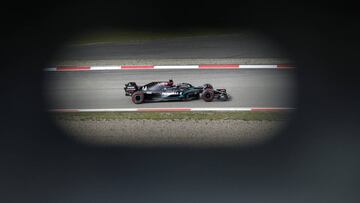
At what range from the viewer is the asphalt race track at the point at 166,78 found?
2.30 meters

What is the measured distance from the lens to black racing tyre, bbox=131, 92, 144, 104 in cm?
232

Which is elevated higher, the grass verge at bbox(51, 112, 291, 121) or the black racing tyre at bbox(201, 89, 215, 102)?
the black racing tyre at bbox(201, 89, 215, 102)

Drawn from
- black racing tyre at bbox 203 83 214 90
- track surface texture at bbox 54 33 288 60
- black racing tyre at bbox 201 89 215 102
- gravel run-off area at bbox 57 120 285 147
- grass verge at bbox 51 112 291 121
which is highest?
track surface texture at bbox 54 33 288 60

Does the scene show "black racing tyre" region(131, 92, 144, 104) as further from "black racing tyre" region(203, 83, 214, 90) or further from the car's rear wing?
"black racing tyre" region(203, 83, 214, 90)

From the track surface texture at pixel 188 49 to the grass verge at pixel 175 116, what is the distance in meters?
0.30

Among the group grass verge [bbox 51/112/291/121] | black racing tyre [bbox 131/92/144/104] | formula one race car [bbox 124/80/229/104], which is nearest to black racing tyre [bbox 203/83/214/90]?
formula one race car [bbox 124/80/229/104]

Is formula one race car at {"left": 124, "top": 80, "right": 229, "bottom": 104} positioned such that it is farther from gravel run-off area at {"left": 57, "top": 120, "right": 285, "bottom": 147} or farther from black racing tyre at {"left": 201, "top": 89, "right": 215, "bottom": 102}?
gravel run-off area at {"left": 57, "top": 120, "right": 285, "bottom": 147}

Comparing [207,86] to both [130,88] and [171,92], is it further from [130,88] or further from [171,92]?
[130,88]

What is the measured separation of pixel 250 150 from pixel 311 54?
2.08 ft

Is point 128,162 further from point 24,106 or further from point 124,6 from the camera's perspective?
point 124,6

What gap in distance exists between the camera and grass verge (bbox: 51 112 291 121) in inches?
89.9

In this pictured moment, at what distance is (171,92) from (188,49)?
0.25m

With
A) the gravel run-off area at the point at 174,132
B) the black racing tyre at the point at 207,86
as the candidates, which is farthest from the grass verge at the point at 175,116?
the black racing tyre at the point at 207,86

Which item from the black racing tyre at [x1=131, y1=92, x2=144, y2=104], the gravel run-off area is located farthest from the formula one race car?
the gravel run-off area
